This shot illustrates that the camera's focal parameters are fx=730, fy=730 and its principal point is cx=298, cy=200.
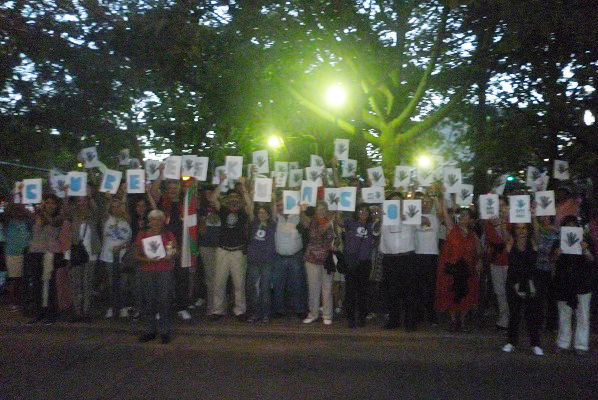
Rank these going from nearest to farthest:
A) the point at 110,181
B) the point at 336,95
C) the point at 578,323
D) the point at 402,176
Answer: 1. the point at 578,323
2. the point at 110,181
3. the point at 402,176
4. the point at 336,95

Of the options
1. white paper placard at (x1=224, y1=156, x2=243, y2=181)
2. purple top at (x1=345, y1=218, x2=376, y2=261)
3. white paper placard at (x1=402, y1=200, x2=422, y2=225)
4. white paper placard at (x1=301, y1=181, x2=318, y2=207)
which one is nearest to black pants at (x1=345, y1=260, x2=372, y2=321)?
purple top at (x1=345, y1=218, x2=376, y2=261)

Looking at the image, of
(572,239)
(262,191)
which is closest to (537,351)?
(572,239)

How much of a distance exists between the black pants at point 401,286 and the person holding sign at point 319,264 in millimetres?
1010

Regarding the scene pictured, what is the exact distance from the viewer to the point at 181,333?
1145 centimetres

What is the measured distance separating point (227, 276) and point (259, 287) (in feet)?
1.95

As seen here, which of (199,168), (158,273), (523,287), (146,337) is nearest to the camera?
(523,287)

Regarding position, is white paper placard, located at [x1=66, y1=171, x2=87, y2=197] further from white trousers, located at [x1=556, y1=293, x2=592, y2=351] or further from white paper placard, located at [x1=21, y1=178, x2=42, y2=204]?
white trousers, located at [x1=556, y1=293, x2=592, y2=351]

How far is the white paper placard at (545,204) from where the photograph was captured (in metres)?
10.6

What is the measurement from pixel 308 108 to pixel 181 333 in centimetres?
617

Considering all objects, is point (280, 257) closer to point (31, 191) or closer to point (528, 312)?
point (31, 191)

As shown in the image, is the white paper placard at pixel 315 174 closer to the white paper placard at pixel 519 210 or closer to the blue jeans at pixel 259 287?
the blue jeans at pixel 259 287

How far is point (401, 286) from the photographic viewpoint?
11641mm

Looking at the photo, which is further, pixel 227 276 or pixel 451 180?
pixel 227 276

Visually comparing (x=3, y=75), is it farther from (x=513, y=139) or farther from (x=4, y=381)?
(x=513, y=139)
